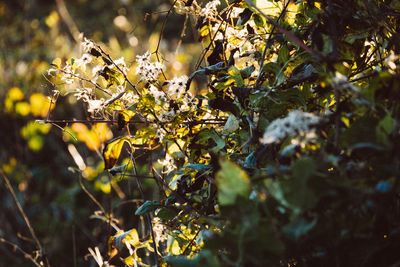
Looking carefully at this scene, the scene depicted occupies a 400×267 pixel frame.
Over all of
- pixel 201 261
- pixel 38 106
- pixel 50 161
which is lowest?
pixel 201 261

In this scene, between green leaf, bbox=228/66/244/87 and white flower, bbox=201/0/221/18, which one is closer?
green leaf, bbox=228/66/244/87

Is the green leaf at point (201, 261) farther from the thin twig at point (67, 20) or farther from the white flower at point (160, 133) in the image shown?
the thin twig at point (67, 20)

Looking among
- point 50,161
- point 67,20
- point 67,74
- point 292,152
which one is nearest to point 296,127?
point 292,152

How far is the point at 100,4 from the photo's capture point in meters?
4.87

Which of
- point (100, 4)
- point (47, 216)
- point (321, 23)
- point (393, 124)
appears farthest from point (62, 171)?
point (100, 4)

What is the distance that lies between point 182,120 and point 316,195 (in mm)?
414

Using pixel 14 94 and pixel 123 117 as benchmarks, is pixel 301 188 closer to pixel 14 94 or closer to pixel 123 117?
pixel 123 117

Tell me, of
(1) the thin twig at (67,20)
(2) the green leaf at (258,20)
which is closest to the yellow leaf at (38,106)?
(1) the thin twig at (67,20)

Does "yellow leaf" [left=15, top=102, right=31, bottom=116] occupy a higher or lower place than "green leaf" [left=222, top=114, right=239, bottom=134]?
higher

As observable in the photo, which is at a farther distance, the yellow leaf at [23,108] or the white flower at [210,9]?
the yellow leaf at [23,108]

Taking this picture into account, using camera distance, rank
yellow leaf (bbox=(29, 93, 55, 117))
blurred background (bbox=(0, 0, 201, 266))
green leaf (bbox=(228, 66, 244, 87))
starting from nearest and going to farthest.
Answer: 1. green leaf (bbox=(228, 66, 244, 87))
2. blurred background (bbox=(0, 0, 201, 266))
3. yellow leaf (bbox=(29, 93, 55, 117))

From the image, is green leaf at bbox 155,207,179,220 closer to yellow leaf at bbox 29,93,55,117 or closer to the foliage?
the foliage

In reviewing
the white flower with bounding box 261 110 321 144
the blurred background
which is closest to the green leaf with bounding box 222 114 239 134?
the white flower with bounding box 261 110 321 144

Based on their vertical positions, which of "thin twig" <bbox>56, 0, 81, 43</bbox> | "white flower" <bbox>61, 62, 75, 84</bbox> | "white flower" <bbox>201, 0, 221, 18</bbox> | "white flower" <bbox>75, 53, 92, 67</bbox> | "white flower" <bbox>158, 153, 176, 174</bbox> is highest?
"thin twig" <bbox>56, 0, 81, 43</bbox>
